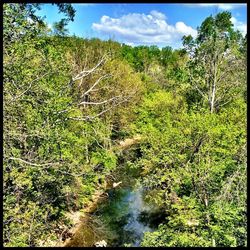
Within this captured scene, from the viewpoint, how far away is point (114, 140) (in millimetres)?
15289

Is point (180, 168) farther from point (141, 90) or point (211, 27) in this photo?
point (141, 90)

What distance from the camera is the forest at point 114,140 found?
7.43 meters

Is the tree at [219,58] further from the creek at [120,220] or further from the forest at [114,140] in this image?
the creek at [120,220]

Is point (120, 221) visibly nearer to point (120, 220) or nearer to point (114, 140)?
point (120, 220)

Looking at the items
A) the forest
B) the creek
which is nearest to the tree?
the forest

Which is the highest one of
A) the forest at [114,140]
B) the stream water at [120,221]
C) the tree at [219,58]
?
the tree at [219,58]

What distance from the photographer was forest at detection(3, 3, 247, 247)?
24.4 ft

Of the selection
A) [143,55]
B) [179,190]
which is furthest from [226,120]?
[143,55]

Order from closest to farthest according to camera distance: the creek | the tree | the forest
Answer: the forest
the creek
the tree

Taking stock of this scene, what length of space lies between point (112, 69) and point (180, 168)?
44.6 feet

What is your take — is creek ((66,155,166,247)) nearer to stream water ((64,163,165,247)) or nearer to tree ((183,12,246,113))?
stream water ((64,163,165,247))

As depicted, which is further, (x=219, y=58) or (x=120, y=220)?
(x=219, y=58)

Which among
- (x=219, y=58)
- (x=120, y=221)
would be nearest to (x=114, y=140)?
(x=120, y=221)

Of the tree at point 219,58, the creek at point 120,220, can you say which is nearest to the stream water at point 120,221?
the creek at point 120,220
